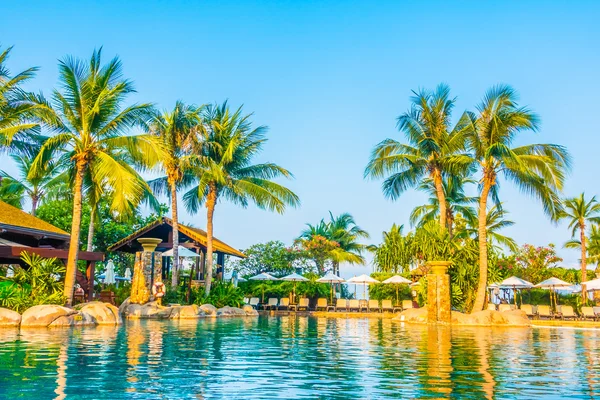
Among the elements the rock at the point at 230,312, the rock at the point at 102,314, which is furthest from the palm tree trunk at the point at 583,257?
the rock at the point at 102,314

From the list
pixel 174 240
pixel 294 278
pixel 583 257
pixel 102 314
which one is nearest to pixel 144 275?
pixel 174 240

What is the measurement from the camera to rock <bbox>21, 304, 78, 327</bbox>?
14.5m

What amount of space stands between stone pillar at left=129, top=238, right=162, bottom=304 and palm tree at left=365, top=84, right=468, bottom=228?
10390 millimetres

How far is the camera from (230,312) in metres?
25.0

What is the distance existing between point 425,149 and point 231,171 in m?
9.82

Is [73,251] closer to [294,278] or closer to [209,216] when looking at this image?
[209,216]

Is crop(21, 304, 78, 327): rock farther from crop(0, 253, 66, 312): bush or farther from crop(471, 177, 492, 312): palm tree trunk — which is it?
crop(471, 177, 492, 312): palm tree trunk

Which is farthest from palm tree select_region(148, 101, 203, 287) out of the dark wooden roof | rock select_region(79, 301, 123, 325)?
rock select_region(79, 301, 123, 325)

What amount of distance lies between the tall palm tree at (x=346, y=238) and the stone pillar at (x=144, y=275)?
2116cm

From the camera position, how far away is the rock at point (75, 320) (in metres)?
14.8

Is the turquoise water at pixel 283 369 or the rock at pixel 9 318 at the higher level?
the rock at pixel 9 318

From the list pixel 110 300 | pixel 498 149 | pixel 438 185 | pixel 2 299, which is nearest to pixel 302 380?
pixel 2 299

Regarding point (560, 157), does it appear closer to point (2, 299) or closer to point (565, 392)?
point (565, 392)

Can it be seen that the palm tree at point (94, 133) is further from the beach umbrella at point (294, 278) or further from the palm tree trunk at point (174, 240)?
the beach umbrella at point (294, 278)
